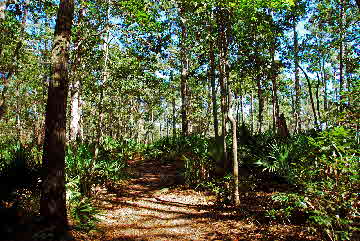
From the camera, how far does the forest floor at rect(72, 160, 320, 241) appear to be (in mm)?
5578

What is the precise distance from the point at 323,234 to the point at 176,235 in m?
3.07

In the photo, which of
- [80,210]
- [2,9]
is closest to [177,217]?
[80,210]

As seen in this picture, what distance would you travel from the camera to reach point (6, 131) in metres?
37.5

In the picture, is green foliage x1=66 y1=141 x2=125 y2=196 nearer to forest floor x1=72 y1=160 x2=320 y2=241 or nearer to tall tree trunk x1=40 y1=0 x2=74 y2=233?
forest floor x1=72 y1=160 x2=320 y2=241

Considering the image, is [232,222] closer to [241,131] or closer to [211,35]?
[211,35]

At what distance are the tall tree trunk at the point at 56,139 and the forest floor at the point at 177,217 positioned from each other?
0.75 metres

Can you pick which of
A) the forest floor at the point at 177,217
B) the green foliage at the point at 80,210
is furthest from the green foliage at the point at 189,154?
the green foliage at the point at 80,210

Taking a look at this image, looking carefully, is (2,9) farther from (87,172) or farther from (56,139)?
(56,139)

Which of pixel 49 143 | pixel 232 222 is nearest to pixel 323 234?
pixel 232 222

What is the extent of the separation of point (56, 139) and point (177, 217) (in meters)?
3.82

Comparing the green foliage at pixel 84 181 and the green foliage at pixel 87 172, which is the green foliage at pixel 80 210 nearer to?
the green foliage at pixel 84 181

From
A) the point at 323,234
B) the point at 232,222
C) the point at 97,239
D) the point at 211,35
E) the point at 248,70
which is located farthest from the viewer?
the point at 248,70

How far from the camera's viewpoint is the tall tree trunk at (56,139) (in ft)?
16.1

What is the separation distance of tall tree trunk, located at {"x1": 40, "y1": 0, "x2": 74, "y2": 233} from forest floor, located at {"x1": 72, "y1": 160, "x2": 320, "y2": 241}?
747mm
